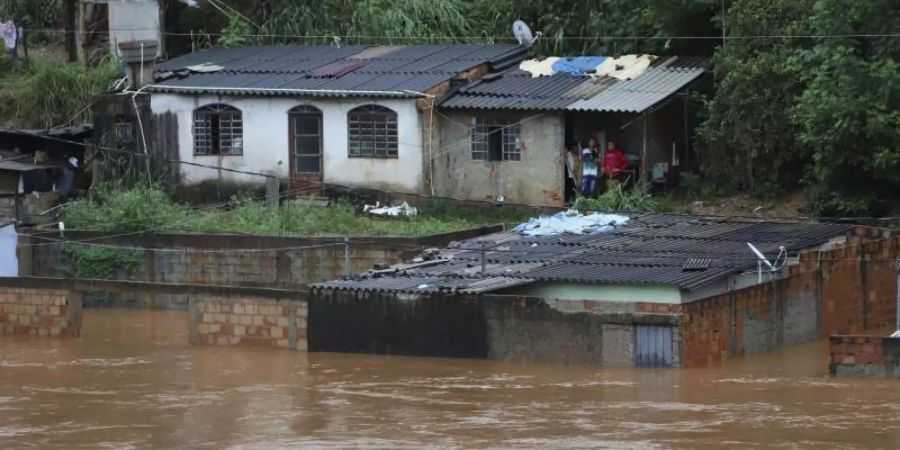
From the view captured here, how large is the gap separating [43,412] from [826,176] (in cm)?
1339

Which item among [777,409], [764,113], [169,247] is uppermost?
[764,113]

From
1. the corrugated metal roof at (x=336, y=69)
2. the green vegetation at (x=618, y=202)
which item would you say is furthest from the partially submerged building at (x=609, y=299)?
the corrugated metal roof at (x=336, y=69)

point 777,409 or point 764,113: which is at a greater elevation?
point 764,113

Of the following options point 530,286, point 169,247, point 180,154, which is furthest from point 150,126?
point 530,286

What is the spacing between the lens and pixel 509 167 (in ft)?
110

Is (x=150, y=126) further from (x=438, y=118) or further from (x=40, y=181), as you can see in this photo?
(x=438, y=118)

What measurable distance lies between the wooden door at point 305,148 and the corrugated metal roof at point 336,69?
54 cm

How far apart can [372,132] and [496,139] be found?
7.37 feet

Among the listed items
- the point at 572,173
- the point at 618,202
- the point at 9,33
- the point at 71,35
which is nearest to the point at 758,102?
the point at 618,202

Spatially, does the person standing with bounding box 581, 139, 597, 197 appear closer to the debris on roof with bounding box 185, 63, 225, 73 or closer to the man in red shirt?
the man in red shirt

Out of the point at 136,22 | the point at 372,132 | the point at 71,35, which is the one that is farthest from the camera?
the point at 71,35

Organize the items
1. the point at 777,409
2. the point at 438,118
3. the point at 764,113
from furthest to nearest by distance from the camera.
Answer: the point at 438,118
the point at 764,113
the point at 777,409

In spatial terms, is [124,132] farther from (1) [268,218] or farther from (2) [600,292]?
(2) [600,292]

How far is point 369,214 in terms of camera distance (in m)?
33.1
